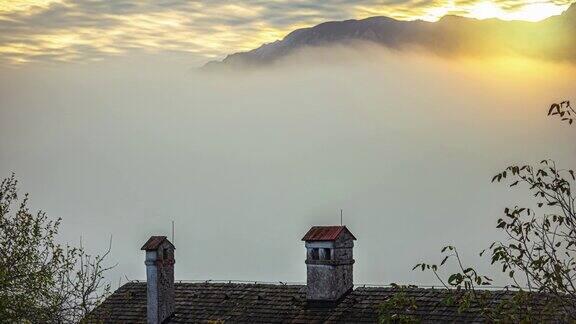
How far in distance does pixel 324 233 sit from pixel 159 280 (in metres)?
5.53

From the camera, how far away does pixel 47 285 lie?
93.5ft

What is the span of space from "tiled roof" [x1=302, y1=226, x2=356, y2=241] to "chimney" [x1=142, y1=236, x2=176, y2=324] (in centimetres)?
463

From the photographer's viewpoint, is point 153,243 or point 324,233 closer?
point 324,233

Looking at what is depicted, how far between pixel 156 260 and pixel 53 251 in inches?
261

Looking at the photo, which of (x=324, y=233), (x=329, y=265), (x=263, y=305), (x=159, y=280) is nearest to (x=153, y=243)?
(x=159, y=280)

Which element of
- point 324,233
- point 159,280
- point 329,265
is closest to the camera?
Result: point 329,265

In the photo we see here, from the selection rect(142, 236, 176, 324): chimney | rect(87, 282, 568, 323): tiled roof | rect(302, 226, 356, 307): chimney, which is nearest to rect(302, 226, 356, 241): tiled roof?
rect(302, 226, 356, 307): chimney

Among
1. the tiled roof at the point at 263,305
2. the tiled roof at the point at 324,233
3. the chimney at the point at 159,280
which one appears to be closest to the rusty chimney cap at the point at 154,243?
the chimney at the point at 159,280

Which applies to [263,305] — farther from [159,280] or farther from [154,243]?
[154,243]

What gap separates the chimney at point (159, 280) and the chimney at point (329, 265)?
15.2 feet

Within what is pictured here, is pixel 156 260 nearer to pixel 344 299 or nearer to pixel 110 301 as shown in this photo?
pixel 110 301

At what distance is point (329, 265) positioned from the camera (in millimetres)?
33375

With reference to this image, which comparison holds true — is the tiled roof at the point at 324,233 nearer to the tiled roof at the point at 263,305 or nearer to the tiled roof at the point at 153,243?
the tiled roof at the point at 263,305

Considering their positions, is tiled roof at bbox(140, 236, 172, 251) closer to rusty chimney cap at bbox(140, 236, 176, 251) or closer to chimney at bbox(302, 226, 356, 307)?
rusty chimney cap at bbox(140, 236, 176, 251)
